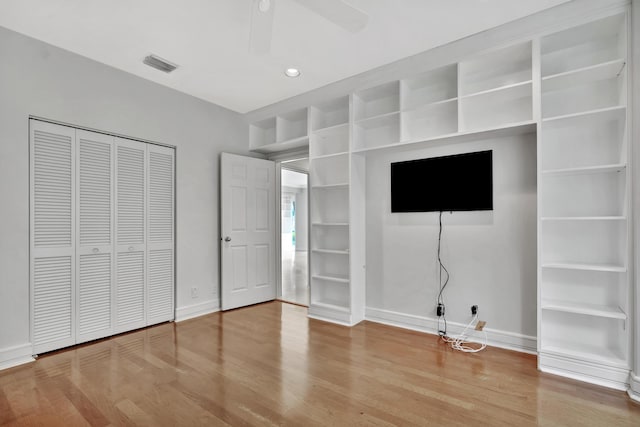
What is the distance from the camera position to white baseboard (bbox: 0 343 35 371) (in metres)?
2.52

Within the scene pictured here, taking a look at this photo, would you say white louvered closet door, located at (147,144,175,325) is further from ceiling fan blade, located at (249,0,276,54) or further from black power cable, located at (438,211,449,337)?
black power cable, located at (438,211,449,337)

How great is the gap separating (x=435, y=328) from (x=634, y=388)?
1.45 meters

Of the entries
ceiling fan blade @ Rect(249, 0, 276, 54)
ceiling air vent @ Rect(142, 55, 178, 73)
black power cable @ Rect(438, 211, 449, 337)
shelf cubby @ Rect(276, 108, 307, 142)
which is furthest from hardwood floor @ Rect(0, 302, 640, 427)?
ceiling air vent @ Rect(142, 55, 178, 73)

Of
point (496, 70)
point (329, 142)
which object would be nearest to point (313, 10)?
point (496, 70)

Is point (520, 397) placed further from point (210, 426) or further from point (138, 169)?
point (138, 169)

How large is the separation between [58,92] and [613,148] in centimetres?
459

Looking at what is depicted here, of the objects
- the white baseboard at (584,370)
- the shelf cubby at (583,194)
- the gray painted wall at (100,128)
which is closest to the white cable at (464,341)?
the white baseboard at (584,370)

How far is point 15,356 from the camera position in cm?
257

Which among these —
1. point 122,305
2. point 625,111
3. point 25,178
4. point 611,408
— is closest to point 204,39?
point 25,178

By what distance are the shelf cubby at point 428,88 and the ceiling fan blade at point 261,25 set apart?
1.60m

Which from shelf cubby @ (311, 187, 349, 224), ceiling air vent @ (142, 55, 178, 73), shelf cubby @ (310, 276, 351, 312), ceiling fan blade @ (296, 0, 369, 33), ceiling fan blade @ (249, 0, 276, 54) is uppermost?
ceiling air vent @ (142, 55, 178, 73)

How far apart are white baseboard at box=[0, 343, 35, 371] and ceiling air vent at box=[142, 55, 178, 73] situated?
2.67 metres

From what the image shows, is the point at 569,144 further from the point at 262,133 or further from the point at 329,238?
the point at 262,133

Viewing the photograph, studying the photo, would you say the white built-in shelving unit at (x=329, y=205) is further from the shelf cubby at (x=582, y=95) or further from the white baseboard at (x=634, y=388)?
the white baseboard at (x=634, y=388)
